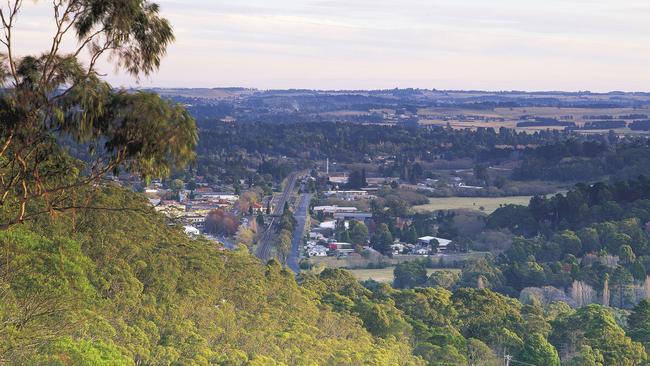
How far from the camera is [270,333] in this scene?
23062mm

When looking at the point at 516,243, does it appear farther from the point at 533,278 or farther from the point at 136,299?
the point at 136,299

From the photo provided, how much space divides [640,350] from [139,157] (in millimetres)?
19002

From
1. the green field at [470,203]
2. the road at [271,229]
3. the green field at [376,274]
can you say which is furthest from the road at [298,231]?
the green field at [470,203]

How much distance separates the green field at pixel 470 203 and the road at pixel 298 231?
7276 mm

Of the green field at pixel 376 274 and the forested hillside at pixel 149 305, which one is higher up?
the forested hillside at pixel 149 305

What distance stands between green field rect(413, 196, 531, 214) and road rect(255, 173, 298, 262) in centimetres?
896

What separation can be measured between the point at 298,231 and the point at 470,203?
18.0 meters

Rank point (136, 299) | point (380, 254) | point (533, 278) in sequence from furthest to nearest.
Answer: point (380, 254) → point (533, 278) → point (136, 299)

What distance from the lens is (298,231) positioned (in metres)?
63.9

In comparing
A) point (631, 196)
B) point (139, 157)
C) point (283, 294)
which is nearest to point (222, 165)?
point (631, 196)

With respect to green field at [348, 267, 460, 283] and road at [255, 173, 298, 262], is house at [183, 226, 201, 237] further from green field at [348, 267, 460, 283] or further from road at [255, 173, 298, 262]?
green field at [348, 267, 460, 283]

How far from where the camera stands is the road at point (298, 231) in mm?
52506

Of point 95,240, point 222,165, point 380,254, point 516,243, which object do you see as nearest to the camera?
point 95,240

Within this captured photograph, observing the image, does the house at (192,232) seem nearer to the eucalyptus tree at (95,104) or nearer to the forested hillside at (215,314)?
the forested hillside at (215,314)
